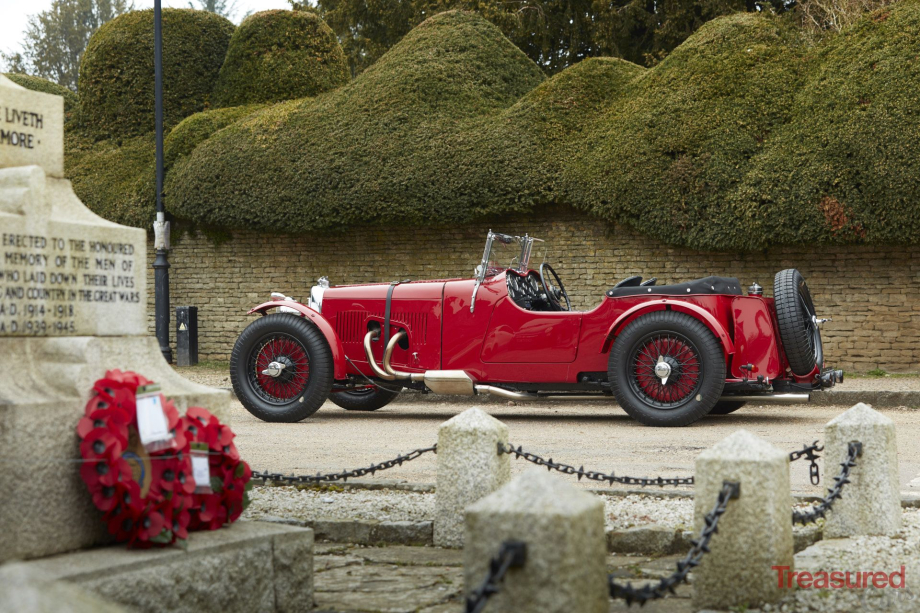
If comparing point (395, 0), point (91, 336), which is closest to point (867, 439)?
point (91, 336)

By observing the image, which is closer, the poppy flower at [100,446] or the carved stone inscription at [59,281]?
the poppy flower at [100,446]

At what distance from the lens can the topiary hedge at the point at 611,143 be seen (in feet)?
44.8

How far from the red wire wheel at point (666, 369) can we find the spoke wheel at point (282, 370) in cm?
332

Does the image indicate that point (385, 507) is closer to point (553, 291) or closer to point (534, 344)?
point (534, 344)

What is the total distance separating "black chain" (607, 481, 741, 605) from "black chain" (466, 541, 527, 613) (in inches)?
18.1

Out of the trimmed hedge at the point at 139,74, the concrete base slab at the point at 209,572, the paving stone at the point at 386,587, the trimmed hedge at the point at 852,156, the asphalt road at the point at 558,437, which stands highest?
the trimmed hedge at the point at 139,74

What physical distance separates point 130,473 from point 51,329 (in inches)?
28.8

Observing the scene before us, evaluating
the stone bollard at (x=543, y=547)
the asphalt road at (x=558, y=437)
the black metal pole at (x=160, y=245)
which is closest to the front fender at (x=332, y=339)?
the asphalt road at (x=558, y=437)

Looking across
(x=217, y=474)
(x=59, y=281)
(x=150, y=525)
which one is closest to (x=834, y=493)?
(x=217, y=474)

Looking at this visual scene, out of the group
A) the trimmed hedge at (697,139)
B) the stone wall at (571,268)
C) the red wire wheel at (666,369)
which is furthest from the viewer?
the trimmed hedge at (697,139)

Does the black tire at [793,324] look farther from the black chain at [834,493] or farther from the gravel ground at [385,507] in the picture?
the black chain at [834,493]

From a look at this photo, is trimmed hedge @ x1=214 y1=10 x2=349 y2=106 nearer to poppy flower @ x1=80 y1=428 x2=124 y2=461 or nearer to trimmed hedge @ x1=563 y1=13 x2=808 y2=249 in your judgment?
trimmed hedge @ x1=563 y1=13 x2=808 y2=249

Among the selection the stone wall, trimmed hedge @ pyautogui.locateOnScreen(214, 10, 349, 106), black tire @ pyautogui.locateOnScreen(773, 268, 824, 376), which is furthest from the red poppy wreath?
trimmed hedge @ pyautogui.locateOnScreen(214, 10, 349, 106)

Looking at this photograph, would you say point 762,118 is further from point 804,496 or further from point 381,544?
point 381,544
